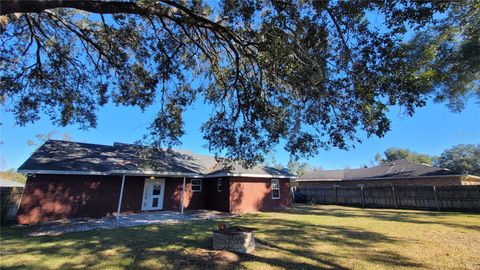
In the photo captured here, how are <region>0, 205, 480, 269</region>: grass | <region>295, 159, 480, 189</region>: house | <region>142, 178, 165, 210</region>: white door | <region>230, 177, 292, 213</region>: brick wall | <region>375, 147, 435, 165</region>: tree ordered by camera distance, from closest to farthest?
<region>0, 205, 480, 269</region>: grass < <region>142, 178, 165, 210</region>: white door < <region>230, 177, 292, 213</region>: brick wall < <region>295, 159, 480, 189</region>: house < <region>375, 147, 435, 165</region>: tree

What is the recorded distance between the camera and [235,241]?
22.2 ft

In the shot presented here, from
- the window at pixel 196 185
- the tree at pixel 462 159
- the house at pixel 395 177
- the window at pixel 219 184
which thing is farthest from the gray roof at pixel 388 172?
the tree at pixel 462 159

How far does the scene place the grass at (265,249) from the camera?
5750mm

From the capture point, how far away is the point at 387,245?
7.35 m

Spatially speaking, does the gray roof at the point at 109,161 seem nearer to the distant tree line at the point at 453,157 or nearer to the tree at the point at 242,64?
the tree at the point at 242,64

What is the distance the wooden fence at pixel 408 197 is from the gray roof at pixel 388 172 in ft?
16.2

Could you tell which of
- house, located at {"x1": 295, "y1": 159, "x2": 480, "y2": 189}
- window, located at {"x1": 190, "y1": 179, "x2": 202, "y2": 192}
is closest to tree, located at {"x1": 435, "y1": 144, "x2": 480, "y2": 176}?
house, located at {"x1": 295, "y1": 159, "x2": 480, "y2": 189}

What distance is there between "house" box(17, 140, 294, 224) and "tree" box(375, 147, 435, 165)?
163ft

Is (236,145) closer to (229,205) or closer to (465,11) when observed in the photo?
(229,205)

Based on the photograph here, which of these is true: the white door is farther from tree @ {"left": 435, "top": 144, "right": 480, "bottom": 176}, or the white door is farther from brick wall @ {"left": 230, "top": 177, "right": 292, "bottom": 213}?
tree @ {"left": 435, "top": 144, "right": 480, "bottom": 176}

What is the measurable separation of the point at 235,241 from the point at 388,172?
23.6 m

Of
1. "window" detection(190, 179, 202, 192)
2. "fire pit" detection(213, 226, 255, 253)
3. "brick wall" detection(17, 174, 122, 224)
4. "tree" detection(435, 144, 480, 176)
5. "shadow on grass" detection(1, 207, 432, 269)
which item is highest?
→ "tree" detection(435, 144, 480, 176)

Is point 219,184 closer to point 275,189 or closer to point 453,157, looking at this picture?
point 275,189

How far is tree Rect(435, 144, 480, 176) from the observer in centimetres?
5073
